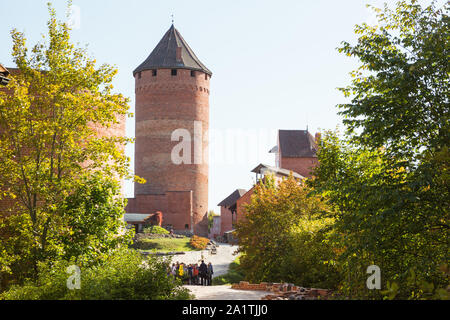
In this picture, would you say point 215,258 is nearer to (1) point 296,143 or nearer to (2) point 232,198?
(2) point 232,198

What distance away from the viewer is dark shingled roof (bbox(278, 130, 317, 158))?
6550 cm

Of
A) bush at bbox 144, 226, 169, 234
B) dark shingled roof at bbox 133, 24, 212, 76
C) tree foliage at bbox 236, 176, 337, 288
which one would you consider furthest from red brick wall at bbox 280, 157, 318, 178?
tree foliage at bbox 236, 176, 337, 288

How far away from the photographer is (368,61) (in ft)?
38.6

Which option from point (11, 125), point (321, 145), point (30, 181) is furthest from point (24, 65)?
point (321, 145)

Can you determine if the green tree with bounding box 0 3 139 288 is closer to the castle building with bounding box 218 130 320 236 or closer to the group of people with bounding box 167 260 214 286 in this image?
the group of people with bounding box 167 260 214 286

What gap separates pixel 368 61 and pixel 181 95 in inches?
2064

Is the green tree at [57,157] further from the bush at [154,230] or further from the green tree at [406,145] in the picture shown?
the bush at [154,230]

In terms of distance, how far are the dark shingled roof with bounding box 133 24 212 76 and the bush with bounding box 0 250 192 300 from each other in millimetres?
51905

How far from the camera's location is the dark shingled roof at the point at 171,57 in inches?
2500

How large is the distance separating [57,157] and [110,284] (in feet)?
17.1

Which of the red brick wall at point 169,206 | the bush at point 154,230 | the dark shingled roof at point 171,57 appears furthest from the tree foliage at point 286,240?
the dark shingled roof at point 171,57

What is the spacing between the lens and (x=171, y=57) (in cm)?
6394
